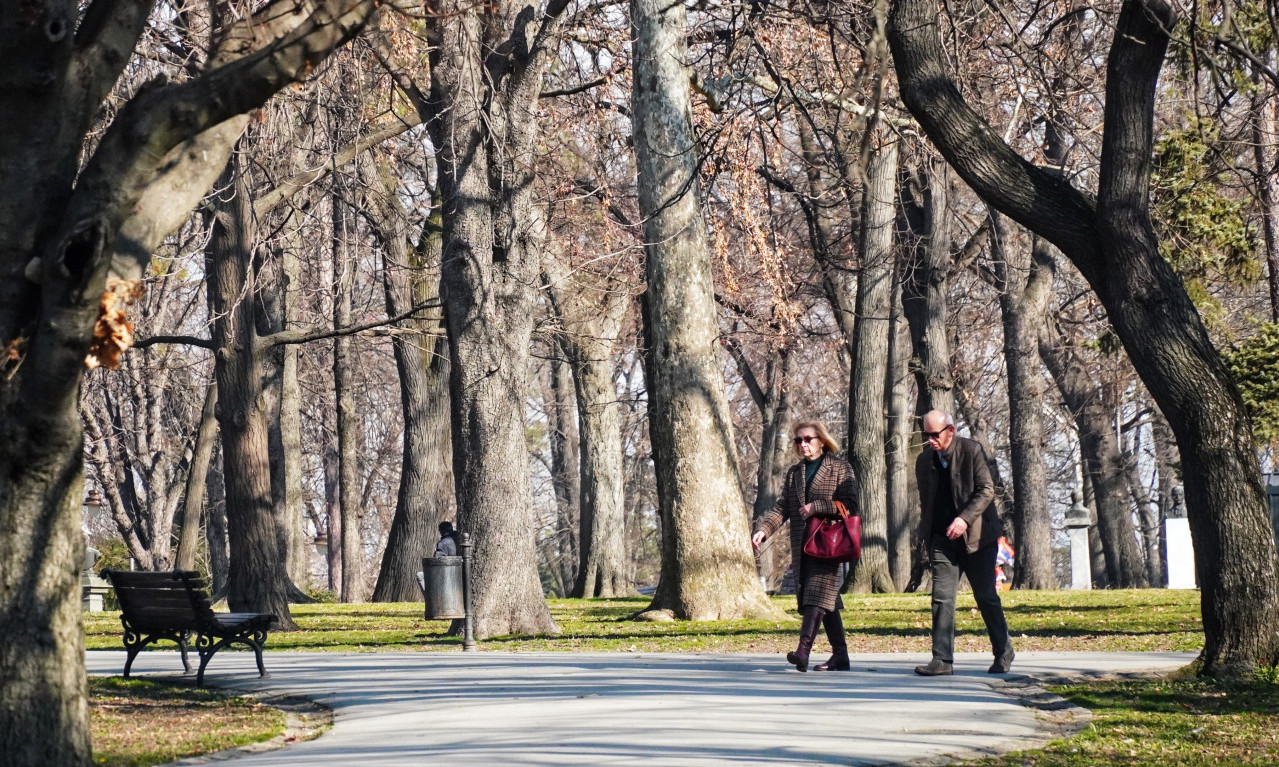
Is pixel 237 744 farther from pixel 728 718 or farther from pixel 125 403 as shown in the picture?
pixel 125 403

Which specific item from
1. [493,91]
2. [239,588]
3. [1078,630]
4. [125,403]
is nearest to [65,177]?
[493,91]

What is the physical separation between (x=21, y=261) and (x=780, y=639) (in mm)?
9365

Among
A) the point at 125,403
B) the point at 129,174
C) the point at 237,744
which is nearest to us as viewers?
the point at 129,174

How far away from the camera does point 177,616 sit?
12.5 meters

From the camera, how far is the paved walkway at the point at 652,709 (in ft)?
24.5

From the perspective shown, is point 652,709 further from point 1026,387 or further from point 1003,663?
point 1026,387

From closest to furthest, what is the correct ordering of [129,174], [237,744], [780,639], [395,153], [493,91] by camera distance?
[129,174]
[237,744]
[780,639]
[493,91]
[395,153]

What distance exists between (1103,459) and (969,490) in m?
26.8

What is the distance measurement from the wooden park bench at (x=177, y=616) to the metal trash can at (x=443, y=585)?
4.92 m

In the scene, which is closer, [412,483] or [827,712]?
[827,712]

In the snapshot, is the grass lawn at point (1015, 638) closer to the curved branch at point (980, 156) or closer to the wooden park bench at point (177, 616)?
the wooden park bench at point (177, 616)

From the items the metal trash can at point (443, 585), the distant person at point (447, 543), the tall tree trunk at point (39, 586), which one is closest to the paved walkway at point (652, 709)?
the tall tree trunk at point (39, 586)

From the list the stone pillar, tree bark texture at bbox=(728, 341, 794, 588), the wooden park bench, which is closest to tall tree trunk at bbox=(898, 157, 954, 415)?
the stone pillar

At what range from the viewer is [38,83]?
7.54 meters
